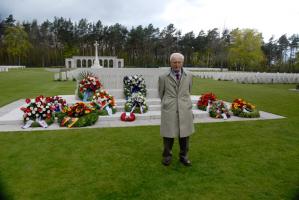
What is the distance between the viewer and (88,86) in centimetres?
846

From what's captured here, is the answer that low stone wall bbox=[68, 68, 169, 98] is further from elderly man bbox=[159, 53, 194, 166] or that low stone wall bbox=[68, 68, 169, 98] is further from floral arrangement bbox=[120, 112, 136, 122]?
elderly man bbox=[159, 53, 194, 166]

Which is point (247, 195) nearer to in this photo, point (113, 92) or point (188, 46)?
point (113, 92)

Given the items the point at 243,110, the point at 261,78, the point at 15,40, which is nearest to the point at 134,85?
the point at 243,110

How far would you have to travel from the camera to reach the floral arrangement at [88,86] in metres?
8.46

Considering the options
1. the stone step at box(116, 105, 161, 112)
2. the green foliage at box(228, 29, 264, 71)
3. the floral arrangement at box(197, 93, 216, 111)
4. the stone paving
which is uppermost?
the green foliage at box(228, 29, 264, 71)

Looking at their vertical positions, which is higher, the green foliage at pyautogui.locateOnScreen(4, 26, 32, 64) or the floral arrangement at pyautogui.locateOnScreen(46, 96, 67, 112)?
the green foliage at pyautogui.locateOnScreen(4, 26, 32, 64)

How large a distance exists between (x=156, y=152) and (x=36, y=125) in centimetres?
366

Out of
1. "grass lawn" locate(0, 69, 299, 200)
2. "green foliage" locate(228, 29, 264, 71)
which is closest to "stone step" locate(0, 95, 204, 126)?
"grass lawn" locate(0, 69, 299, 200)

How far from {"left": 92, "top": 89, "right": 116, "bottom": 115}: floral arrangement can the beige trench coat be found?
13.1 ft

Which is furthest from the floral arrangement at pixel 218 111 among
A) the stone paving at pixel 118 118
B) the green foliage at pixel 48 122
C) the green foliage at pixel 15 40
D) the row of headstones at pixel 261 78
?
the green foliage at pixel 15 40

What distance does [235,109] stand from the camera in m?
8.33

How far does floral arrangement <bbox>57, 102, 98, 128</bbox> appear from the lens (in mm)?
6699

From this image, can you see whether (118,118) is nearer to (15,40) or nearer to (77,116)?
(77,116)

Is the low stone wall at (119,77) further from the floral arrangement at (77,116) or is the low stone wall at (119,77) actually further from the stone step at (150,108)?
the floral arrangement at (77,116)
